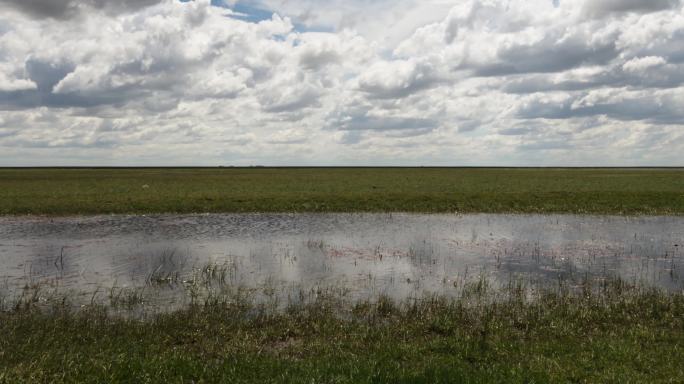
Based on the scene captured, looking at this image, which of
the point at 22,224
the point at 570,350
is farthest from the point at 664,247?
the point at 22,224

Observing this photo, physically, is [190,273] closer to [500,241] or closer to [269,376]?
[269,376]

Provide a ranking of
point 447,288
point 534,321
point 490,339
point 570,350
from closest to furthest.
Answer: point 570,350
point 490,339
point 534,321
point 447,288

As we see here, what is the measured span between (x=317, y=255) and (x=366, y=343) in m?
11.9

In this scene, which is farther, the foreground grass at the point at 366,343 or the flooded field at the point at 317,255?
the flooded field at the point at 317,255

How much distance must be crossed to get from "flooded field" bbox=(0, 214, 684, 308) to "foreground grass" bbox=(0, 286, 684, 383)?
2431 millimetres

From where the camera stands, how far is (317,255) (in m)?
22.8

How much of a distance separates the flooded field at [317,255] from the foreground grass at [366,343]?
243 centimetres

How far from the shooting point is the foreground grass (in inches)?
359

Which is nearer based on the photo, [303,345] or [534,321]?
[303,345]

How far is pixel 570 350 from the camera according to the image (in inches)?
416

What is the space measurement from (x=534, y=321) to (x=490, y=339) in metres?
2.08

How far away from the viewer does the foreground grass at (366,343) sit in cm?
911

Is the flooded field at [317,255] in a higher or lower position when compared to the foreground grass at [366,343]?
lower

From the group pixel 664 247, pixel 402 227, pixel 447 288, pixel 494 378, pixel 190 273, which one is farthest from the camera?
pixel 402 227
